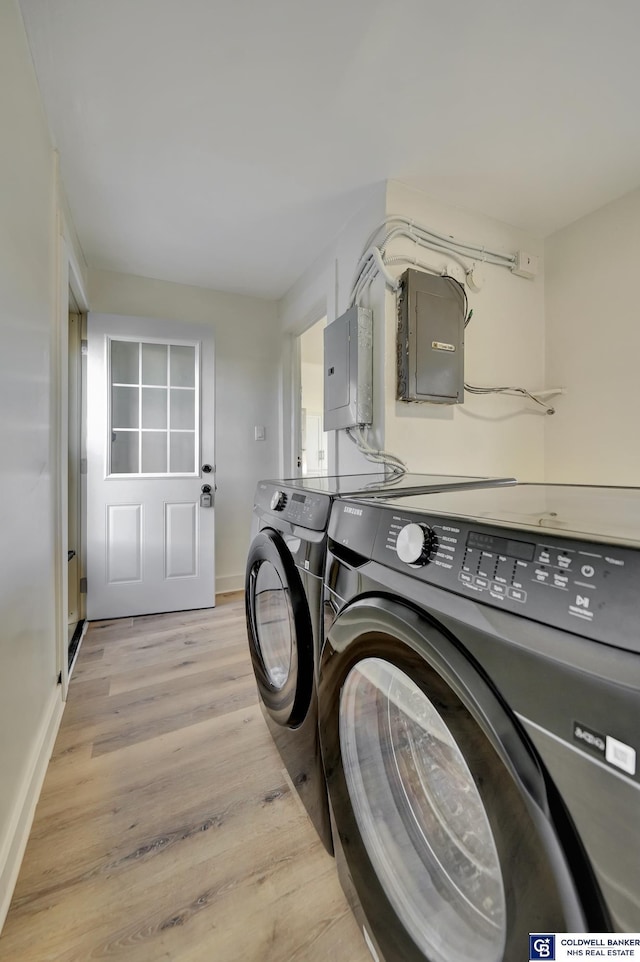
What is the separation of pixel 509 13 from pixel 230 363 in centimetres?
236

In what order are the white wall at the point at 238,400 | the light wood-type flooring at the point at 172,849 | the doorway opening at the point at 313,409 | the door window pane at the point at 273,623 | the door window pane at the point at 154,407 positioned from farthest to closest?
the doorway opening at the point at 313,409 < the white wall at the point at 238,400 < the door window pane at the point at 154,407 < the door window pane at the point at 273,623 < the light wood-type flooring at the point at 172,849

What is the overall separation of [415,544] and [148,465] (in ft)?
8.47

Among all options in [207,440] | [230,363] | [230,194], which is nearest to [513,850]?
[230,194]

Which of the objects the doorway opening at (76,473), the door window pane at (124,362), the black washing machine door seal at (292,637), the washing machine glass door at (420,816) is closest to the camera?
the washing machine glass door at (420,816)

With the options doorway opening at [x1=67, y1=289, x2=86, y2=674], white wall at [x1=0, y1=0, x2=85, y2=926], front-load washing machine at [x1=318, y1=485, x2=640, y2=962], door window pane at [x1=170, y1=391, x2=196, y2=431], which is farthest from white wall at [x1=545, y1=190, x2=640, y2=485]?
doorway opening at [x1=67, y1=289, x2=86, y2=674]

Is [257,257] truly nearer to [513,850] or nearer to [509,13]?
[509,13]

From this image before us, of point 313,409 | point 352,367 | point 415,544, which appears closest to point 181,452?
point 352,367

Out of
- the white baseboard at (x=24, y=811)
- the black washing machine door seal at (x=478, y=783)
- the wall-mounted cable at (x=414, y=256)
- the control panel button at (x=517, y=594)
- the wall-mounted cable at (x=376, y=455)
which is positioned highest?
the wall-mounted cable at (x=414, y=256)

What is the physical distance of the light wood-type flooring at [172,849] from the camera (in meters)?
0.82

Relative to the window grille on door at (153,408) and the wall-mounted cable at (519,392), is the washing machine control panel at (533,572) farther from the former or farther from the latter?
the window grille on door at (153,408)

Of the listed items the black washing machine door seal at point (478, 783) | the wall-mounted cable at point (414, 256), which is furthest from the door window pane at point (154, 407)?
the black washing machine door seal at point (478, 783)

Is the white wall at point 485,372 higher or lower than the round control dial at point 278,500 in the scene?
higher

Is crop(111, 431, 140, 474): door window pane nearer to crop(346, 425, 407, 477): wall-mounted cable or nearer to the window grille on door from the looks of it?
the window grille on door

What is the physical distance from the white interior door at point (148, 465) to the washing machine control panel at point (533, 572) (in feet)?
7.89
